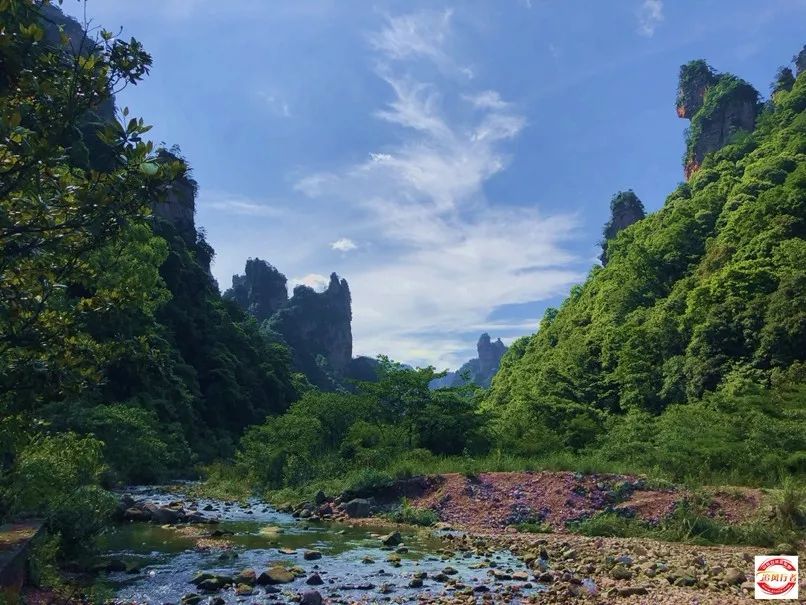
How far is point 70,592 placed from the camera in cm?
930

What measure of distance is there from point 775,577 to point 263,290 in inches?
5449

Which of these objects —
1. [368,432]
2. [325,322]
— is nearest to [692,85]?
[325,322]

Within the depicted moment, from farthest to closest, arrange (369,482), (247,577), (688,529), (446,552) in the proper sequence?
1. (369,482)
2. (688,529)
3. (446,552)
4. (247,577)

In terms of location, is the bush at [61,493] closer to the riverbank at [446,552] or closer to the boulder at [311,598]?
the riverbank at [446,552]

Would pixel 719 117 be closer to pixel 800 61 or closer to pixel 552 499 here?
pixel 800 61

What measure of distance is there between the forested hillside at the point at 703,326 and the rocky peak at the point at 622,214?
51.3ft

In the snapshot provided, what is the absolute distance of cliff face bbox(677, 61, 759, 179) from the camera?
Answer: 297 feet

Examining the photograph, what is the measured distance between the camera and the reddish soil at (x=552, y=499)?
52.2 ft

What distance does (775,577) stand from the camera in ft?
31.6

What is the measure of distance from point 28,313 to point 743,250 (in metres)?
52.5

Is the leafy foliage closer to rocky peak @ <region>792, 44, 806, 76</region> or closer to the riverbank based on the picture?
the riverbank

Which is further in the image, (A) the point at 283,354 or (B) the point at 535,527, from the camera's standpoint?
(A) the point at 283,354

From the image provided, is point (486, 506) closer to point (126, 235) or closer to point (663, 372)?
point (126, 235)

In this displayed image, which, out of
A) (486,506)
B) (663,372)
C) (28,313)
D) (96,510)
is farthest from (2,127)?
(663,372)
